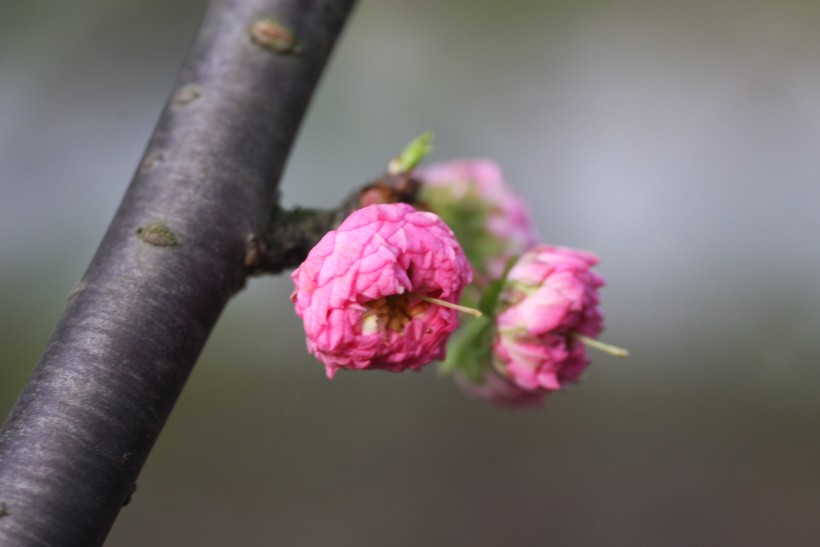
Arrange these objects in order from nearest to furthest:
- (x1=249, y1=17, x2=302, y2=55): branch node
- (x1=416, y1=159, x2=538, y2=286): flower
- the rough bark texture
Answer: the rough bark texture, (x1=249, y1=17, x2=302, y2=55): branch node, (x1=416, y1=159, x2=538, y2=286): flower

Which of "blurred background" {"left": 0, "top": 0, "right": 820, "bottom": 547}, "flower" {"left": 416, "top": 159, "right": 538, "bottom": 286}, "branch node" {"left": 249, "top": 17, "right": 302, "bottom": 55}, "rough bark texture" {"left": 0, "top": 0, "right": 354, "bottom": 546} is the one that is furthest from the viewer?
"blurred background" {"left": 0, "top": 0, "right": 820, "bottom": 547}

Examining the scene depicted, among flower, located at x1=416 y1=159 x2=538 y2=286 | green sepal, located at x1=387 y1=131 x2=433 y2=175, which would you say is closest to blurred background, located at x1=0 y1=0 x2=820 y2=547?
flower, located at x1=416 y1=159 x2=538 y2=286

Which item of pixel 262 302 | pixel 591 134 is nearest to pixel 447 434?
pixel 262 302

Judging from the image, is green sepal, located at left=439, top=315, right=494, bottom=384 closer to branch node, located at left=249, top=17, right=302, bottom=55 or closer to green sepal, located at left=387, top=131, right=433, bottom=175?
green sepal, located at left=387, top=131, right=433, bottom=175

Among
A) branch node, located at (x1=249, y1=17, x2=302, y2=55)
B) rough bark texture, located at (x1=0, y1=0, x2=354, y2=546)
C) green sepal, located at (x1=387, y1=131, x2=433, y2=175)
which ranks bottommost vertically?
rough bark texture, located at (x1=0, y1=0, x2=354, y2=546)

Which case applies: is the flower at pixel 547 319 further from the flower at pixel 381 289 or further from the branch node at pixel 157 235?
the branch node at pixel 157 235

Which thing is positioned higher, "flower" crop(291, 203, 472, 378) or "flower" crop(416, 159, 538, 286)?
"flower" crop(416, 159, 538, 286)

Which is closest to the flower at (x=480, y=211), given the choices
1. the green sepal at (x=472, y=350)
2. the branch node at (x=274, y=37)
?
the green sepal at (x=472, y=350)

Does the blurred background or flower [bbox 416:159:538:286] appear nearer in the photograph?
flower [bbox 416:159:538:286]
